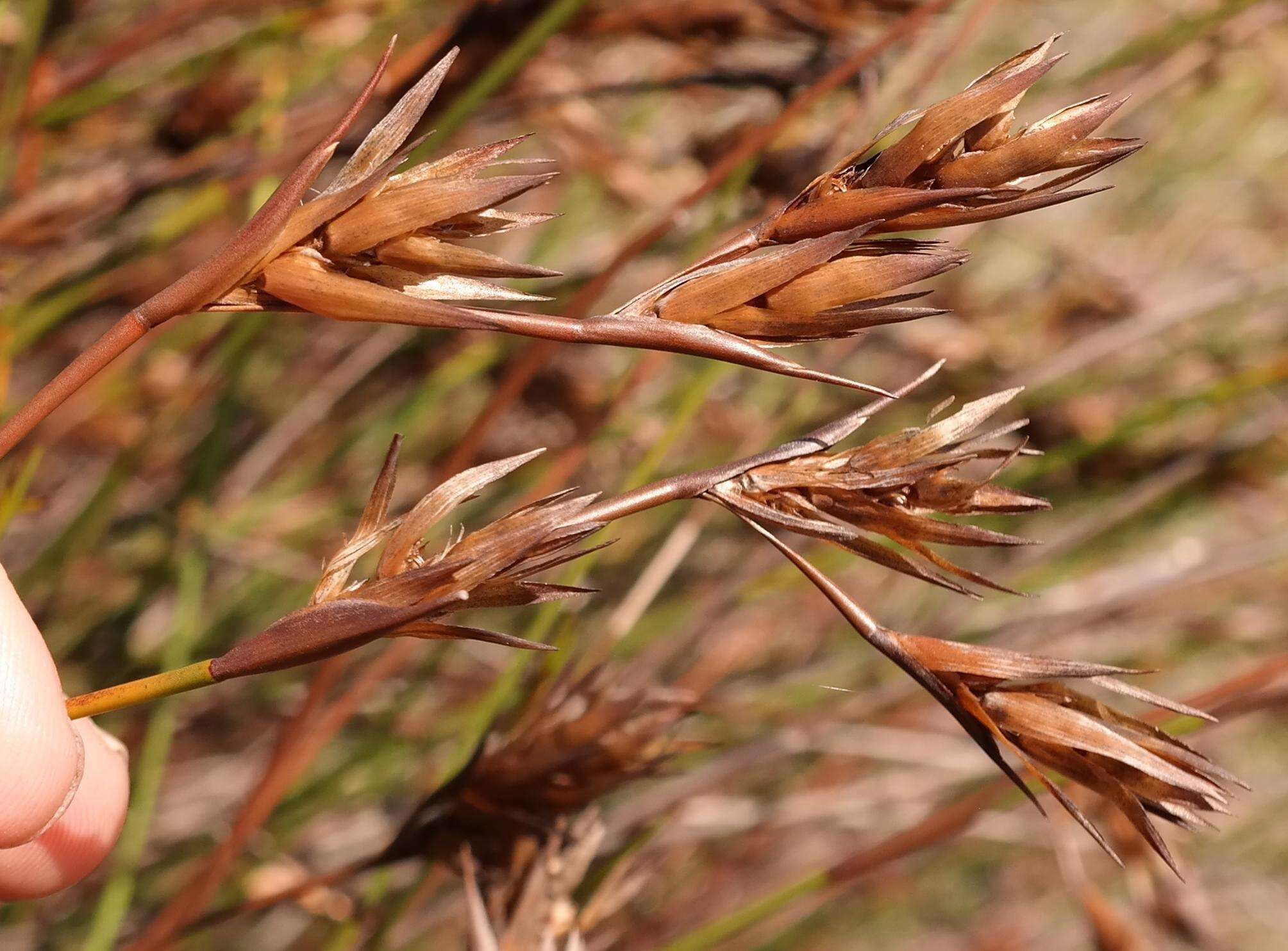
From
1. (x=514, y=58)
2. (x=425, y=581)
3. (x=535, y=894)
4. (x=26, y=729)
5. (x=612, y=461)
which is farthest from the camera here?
(x=612, y=461)

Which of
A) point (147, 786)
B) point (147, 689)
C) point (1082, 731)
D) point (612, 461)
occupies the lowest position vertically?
point (612, 461)

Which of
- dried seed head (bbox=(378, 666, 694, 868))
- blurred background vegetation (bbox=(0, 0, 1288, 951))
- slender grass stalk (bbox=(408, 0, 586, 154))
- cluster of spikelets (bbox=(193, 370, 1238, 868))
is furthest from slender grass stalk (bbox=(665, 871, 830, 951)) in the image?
slender grass stalk (bbox=(408, 0, 586, 154))

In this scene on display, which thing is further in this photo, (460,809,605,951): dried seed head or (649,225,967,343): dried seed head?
(460,809,605,951): dried seed head

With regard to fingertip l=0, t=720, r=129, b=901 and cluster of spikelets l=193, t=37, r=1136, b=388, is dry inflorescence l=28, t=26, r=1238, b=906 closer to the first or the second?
cluster of spikelets l=193, t=37, r=1136, b=388

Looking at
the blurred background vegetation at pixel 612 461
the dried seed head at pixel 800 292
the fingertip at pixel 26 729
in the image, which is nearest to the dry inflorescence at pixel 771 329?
the dried seed head at pixel 800 292

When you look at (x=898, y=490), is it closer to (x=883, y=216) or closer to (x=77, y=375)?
→ (x=883, y=216)

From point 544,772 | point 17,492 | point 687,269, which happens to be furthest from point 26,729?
point 687,269
